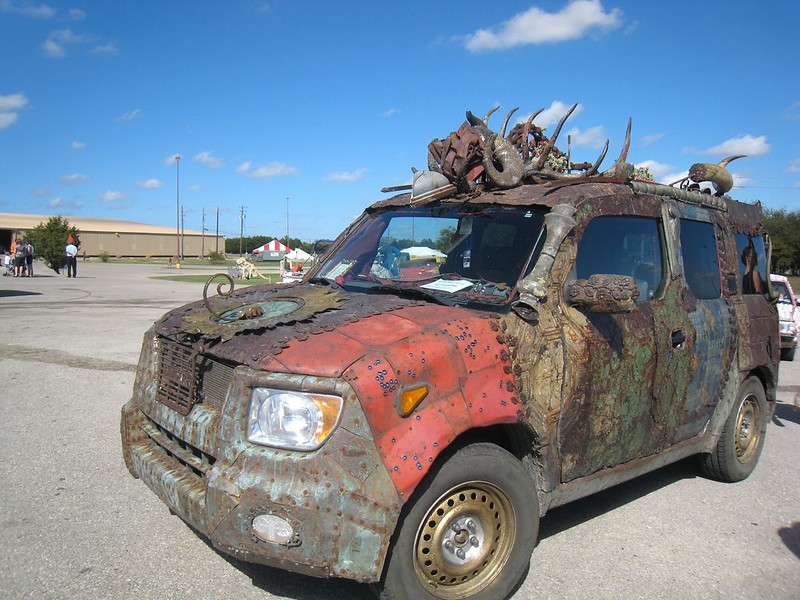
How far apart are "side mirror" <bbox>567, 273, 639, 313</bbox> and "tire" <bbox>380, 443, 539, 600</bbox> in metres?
0.88

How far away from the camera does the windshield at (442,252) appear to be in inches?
139

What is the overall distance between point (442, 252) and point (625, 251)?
1.14 metres

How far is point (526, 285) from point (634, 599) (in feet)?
5.55

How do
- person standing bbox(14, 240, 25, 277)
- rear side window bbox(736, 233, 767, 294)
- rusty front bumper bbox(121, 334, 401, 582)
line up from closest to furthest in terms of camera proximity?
rusty front bumper bbox(121, 334, 401, 582), rear side window bbox(736, 233, 767, 294), person standing bbox(14, 240, 25, 277)

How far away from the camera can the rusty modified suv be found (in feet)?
8.46

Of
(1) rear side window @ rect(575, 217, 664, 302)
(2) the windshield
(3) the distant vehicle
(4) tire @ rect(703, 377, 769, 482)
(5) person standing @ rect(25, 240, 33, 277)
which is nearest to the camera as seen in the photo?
(2) the windshield

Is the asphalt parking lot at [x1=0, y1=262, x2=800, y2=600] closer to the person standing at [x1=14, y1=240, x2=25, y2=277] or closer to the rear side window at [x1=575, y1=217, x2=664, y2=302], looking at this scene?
the rear side window at [x1=575, y1=217, x2=664, y2=302]

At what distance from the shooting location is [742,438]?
5.17m

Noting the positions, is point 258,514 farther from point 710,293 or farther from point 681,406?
point 710,293

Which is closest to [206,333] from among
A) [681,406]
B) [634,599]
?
[634,599]

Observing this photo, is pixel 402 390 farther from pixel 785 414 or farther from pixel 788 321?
pixel 788 321

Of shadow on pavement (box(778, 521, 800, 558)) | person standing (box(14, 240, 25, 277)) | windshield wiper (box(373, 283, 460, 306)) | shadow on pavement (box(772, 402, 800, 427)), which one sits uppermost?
windshield wiper (box(373, 283, 460, 306))

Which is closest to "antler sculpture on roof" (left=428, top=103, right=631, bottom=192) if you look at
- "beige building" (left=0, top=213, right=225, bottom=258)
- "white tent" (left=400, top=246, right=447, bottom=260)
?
"white tent" (left=400, top=246, right=447, bottom=260)

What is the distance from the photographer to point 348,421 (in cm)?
256
